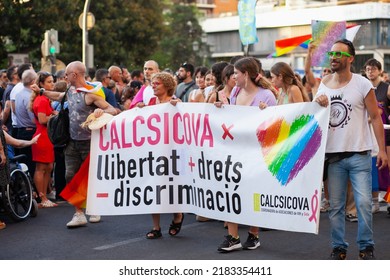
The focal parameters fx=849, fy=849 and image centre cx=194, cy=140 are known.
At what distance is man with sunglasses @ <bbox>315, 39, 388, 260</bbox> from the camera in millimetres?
7008

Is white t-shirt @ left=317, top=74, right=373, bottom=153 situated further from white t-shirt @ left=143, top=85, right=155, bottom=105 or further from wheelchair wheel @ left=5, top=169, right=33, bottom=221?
wheelchair wheel @ left=5, top=169, right=33, bottom=221

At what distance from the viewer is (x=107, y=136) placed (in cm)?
876

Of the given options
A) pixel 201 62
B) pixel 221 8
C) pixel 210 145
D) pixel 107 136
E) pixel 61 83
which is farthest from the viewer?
pixel 221 8

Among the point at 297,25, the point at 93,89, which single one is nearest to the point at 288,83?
the point at 93,89

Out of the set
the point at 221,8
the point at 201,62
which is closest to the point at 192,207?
the point at 201,62

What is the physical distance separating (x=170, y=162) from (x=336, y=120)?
203 centimetres

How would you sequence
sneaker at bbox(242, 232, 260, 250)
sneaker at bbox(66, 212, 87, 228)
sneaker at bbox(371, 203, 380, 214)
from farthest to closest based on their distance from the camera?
sneaker at bbox(371, 203, 380, 214) → sneaker at bbox(66, 212, 87, 228) → sneaker at bbox(242, 232, 260, 250)

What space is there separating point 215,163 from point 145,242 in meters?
1.19

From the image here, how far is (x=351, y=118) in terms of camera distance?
6.99 m

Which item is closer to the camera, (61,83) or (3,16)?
(61,83)

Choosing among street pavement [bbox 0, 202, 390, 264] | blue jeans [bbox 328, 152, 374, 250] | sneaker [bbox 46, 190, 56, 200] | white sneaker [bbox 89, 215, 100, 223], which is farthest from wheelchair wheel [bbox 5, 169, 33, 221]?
blue jeans [bbox 328, 152, 374, 250]

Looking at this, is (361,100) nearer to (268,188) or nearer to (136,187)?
(268,188)

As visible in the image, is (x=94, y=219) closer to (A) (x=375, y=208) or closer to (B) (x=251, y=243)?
(B) (x=251, y=243)

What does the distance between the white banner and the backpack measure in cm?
89
